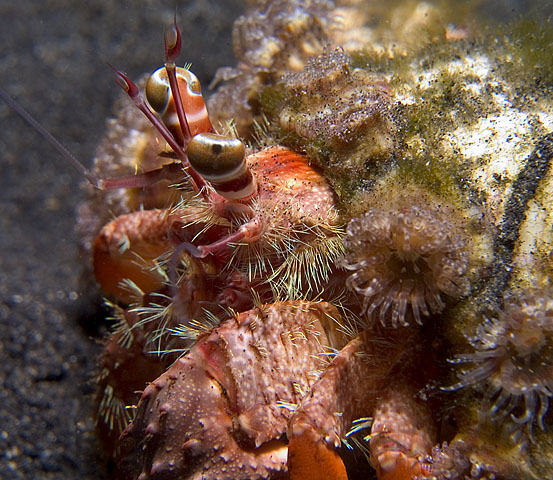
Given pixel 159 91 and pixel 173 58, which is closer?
pixel 173 58

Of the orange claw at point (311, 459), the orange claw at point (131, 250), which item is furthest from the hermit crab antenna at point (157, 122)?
the orange claw at point (311, 459)

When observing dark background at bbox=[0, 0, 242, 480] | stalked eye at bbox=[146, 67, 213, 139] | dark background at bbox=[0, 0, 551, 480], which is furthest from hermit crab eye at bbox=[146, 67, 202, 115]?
dark background at bbox=[0, 0, 242, 480]

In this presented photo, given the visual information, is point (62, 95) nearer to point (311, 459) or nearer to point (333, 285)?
point (333, 285)

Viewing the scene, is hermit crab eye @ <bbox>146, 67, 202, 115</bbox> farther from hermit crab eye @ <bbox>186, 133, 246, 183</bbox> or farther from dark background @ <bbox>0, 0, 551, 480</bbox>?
dark background @ <bbox>0, 0, 551, 480</bbox>

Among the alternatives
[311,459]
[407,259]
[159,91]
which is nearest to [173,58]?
[159,91]

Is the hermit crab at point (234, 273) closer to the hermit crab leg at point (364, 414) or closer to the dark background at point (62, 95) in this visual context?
the hermit crab leg at point (364, 414)
